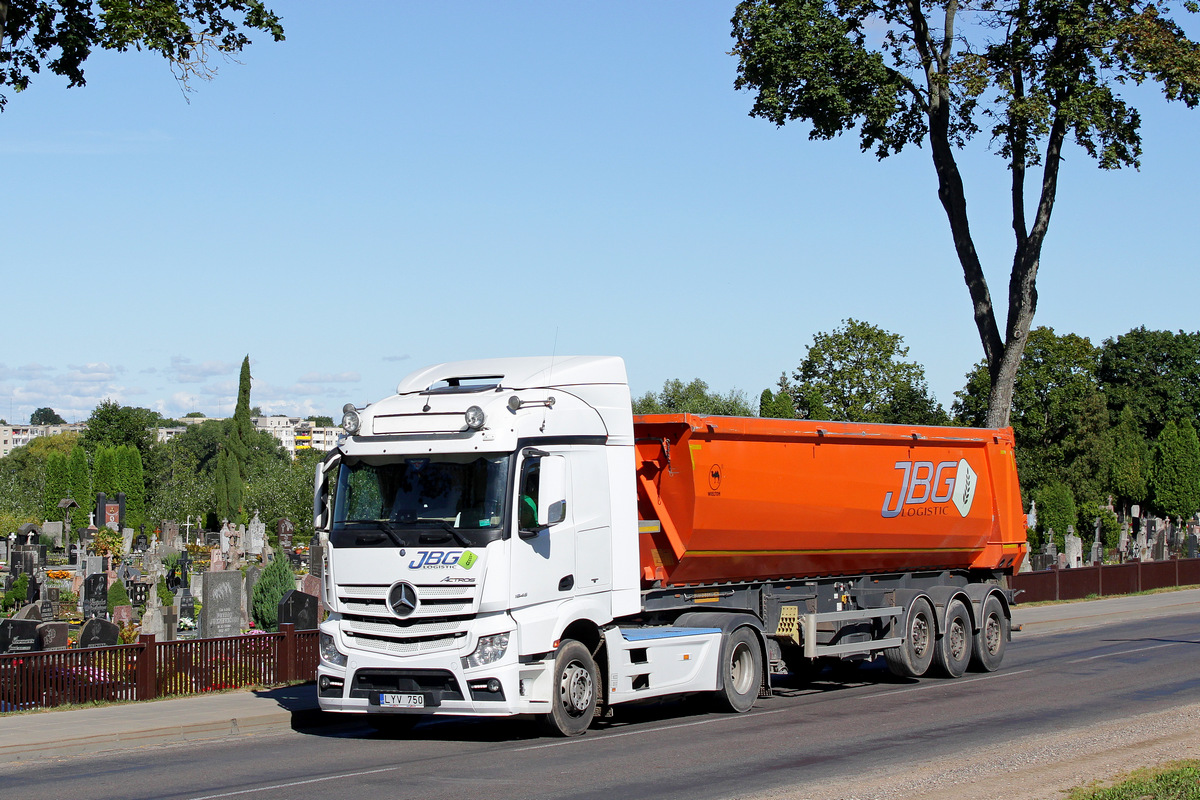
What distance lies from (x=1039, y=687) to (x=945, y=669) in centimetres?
156

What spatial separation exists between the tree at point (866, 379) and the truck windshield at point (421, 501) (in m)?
54.7

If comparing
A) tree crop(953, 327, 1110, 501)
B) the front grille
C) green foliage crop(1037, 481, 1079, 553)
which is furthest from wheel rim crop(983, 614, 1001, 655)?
tree crop(953, 327, 1110, 501)

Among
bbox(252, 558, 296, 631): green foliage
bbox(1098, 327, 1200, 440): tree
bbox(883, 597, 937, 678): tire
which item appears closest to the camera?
bbox(883, 597, 937, 678): tire

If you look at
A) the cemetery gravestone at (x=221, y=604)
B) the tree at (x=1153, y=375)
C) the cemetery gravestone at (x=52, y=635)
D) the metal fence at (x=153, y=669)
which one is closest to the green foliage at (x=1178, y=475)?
the tree at (x=1153, y=375)

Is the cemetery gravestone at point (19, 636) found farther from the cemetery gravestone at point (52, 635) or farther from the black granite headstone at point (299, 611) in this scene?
the black granite headstone at point (299, 611)

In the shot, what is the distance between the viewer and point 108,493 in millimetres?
77312

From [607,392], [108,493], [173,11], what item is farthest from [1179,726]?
[108,493]

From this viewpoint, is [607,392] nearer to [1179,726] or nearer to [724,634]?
[724,634]

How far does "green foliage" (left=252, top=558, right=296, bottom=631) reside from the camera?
23.5 m

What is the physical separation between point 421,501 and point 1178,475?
7054 centimetres

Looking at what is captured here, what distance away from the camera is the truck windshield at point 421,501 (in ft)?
38.0

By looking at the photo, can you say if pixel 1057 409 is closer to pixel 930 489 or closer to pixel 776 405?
pixel 776 405

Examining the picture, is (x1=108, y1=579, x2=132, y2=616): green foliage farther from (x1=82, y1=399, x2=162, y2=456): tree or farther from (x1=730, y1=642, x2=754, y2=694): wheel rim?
(x1=82, y1=399, x2=162, y2=456): tree

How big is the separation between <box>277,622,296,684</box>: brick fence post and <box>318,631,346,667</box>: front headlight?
485 cm
